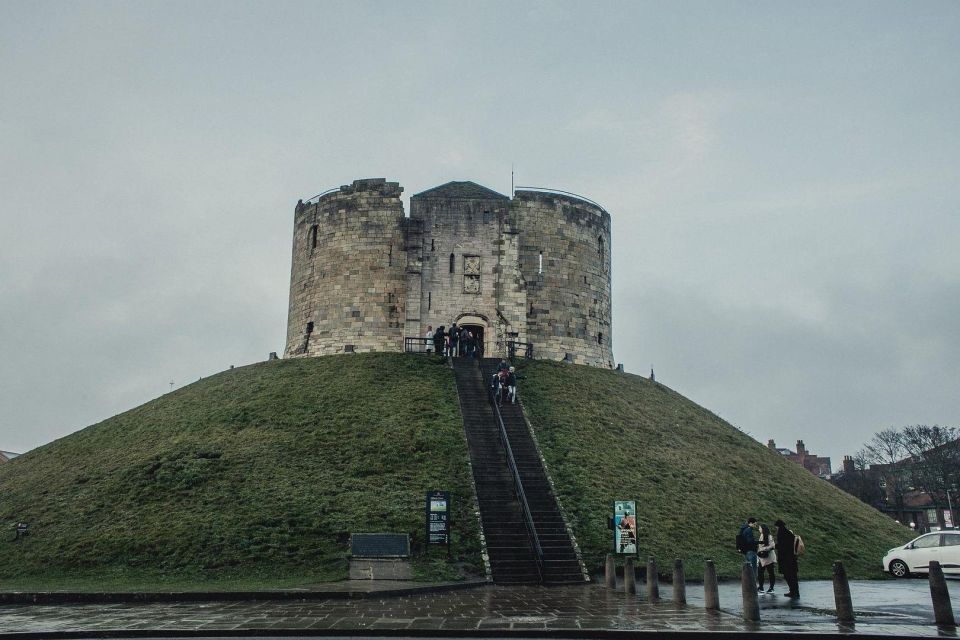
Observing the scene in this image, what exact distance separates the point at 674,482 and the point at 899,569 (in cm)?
A: 612

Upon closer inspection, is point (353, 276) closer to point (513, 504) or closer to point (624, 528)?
point (513, 504)

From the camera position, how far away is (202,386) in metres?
30.8

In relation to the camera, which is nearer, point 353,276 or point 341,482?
point 341,482

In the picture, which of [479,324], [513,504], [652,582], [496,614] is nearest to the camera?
[496,614]

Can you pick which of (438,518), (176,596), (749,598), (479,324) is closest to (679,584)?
(749,598)

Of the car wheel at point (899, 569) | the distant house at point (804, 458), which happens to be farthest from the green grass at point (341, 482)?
the distant house at point (804, 458)

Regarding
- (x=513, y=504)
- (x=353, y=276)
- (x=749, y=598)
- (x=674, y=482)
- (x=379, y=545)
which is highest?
(x=353, y=276)

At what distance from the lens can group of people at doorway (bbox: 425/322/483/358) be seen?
101ft

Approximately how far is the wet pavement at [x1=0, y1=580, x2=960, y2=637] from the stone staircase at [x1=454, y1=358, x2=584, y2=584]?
159 cm

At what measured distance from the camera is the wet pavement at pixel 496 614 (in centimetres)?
1034

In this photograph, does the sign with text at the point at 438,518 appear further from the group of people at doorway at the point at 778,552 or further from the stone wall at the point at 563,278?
the stone wall at the point at 563,278

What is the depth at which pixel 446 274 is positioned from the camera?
32.8 meters

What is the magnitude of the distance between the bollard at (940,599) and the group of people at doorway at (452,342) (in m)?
21.5

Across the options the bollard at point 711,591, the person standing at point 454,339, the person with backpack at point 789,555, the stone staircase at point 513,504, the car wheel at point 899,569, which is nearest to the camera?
the bollard at point 711,591
